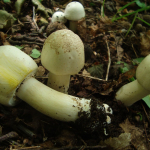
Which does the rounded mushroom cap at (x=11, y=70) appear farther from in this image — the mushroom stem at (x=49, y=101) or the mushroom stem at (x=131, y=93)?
the mushroom stem at (x=131, y=93)

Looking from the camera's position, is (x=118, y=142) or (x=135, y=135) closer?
(x=118, y=142)

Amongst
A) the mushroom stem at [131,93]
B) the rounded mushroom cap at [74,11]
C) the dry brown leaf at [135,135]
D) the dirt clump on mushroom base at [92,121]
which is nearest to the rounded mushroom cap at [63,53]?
the dirt clump on mushroom base at [92,121]

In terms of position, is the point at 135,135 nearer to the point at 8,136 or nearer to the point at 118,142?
the point at 118,142

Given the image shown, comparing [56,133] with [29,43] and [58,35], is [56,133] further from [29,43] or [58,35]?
[29,43]

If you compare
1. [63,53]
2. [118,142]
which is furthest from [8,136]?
[118,142]

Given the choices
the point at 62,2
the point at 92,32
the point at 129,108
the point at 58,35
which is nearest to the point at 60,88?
the point at 58,35
